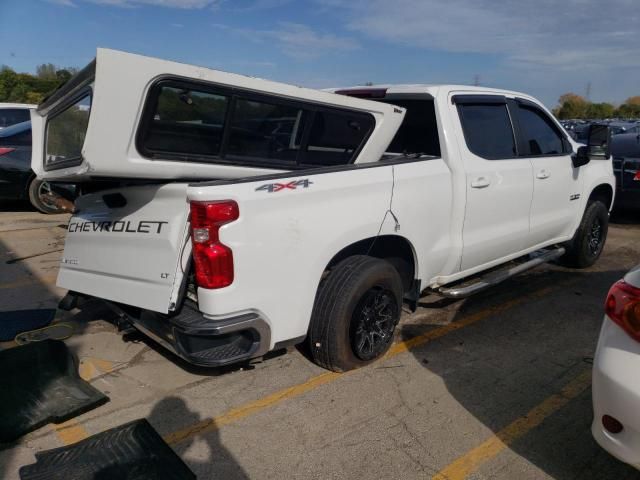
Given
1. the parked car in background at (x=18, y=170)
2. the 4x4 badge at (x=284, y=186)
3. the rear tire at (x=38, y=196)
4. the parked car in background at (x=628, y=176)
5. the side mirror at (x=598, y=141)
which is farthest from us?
the rear tire at (x=38, y=196)

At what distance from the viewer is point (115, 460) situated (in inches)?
108

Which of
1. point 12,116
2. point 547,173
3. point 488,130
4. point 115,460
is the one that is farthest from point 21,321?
point 12,116

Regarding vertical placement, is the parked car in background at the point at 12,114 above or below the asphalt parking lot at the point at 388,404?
above

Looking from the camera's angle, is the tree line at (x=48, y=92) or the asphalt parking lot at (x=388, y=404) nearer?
the asphalt parking lot at (x=388, y=404)

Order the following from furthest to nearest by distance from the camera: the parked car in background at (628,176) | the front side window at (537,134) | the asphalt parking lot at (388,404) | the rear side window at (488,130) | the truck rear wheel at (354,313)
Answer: the parked car in background at (628,176) < the front side window at (537,134) < the rear side window at (488,130) < the truck rear wheel at (354,313) < the asphalt parking lot at (388,404)

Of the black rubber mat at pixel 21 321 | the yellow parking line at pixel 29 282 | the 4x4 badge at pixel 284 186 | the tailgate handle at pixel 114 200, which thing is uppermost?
the 4x4 badge at pixel 284 186

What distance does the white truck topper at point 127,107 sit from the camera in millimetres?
2750

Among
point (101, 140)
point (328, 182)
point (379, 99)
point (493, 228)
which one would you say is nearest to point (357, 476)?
point (328, 182)

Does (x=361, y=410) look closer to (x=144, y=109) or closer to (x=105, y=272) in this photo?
(x=105, y=272)

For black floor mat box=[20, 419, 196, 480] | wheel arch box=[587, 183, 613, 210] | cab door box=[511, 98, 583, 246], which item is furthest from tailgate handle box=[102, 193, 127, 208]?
wheel arch box=[587, 183, 613, 210]

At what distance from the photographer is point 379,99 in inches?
183

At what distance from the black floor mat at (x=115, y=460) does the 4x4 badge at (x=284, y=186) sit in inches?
57.2

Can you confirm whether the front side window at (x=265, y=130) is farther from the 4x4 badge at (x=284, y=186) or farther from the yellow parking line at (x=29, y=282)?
the yellow parking line at (x=29, y=282)

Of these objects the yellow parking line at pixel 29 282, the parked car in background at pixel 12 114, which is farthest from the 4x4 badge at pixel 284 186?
the parked car in background at pixel 12 114
